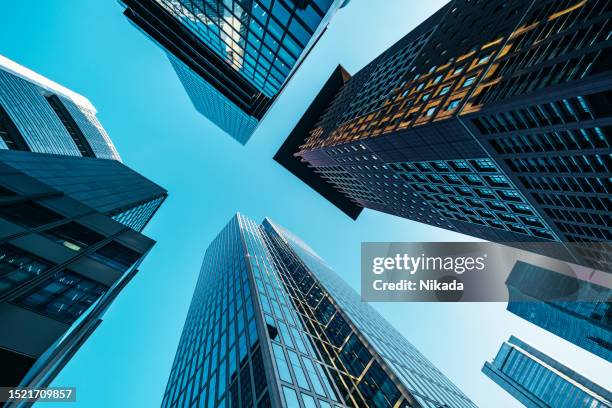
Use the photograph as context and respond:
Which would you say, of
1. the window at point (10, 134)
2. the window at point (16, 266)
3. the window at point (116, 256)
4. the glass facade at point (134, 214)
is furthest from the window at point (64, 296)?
the window at point (10, 134)

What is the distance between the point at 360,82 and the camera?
2916 inches

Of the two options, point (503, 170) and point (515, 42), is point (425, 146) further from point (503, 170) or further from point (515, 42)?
point (515, 42)

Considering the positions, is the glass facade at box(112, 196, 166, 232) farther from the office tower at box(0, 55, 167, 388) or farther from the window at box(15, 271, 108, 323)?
the window at box(15, 271, 108, 323)

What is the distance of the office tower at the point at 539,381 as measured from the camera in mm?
116062

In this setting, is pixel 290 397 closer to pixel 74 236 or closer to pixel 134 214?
pixel 74 236

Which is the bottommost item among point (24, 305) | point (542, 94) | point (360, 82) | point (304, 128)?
point (24, 305)

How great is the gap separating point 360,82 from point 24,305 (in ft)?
251

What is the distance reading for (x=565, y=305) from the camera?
109m

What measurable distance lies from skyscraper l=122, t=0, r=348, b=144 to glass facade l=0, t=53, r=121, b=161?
5592 centimetres

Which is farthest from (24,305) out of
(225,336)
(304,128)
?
(304,128)

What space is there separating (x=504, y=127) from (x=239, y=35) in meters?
27.5

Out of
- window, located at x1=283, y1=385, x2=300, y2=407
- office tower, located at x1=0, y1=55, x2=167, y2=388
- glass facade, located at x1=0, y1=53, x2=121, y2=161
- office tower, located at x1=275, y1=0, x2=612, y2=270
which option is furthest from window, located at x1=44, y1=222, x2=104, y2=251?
glass facade, located at x1=0, y1=53, x2=121, y2=161

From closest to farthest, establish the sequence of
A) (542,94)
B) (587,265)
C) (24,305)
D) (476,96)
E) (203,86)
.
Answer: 1. (24,305)
2. (542,94)
3. (476,96)
4. (587,265)
5. (203,86)

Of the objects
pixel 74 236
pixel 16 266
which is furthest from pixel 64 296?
pixel 74 236
